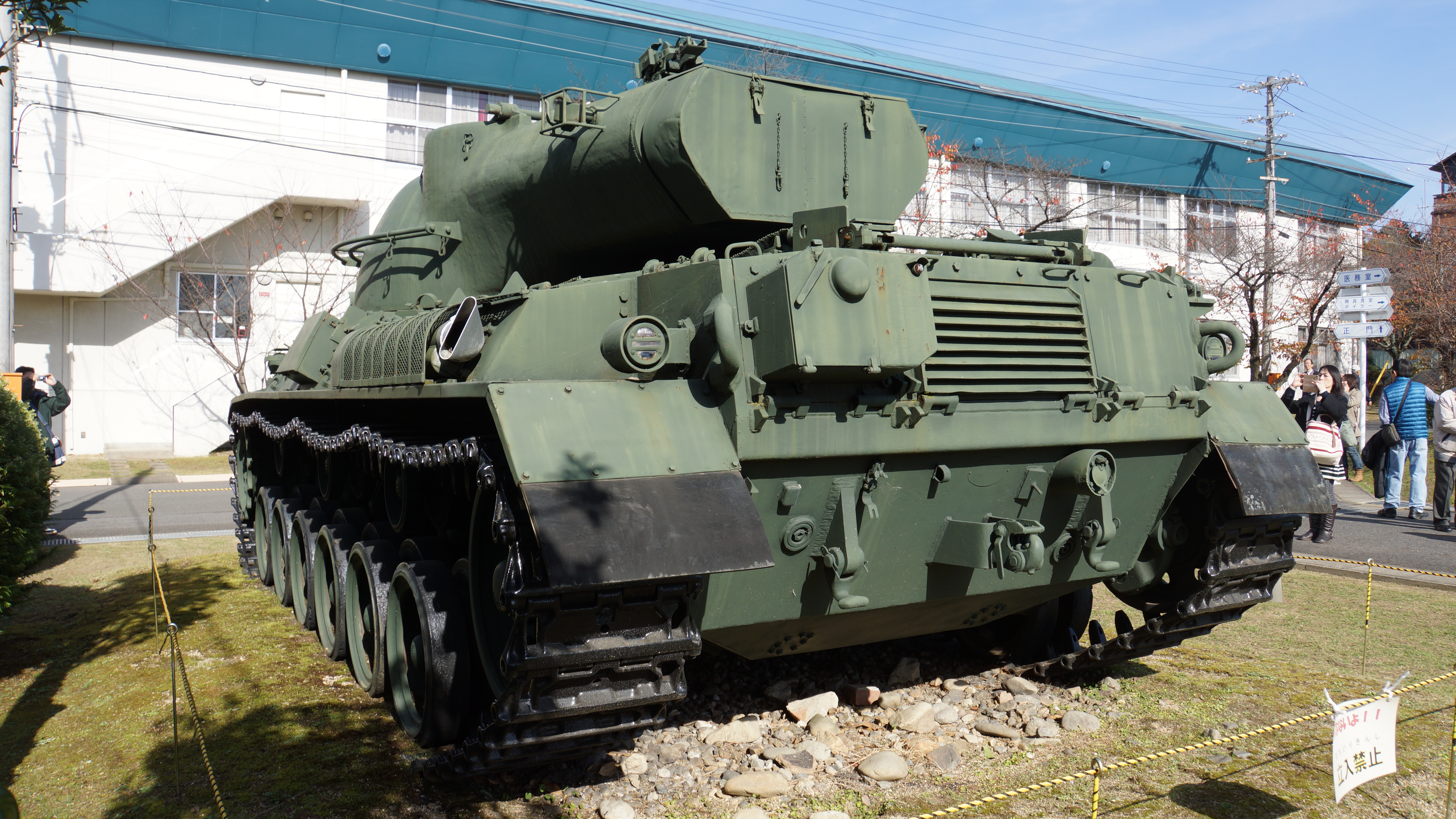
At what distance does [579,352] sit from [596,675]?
156 cm

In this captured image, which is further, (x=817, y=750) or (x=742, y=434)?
(x=817, y=750)

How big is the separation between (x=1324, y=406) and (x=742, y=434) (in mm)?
10537

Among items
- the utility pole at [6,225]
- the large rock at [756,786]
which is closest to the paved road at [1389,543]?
the large rock at [756,786]

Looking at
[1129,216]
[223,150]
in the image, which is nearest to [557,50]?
[223,150]

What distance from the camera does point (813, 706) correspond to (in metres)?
5.84

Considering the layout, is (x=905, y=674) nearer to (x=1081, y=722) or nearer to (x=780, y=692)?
(x=780, y=692)

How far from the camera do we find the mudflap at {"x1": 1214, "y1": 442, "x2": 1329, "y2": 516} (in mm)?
5418

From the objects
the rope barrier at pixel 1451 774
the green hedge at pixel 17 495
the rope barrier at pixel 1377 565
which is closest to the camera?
the rope barrier at pixel 1451 774

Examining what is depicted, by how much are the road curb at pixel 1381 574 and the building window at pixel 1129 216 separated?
1976 centimetres

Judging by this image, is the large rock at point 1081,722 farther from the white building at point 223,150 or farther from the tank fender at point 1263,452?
the white building at point 223,150

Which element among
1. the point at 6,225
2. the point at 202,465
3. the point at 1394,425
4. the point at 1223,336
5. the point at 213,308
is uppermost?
the point at 6,225

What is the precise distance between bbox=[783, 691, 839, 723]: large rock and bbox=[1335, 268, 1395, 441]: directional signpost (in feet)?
38.4

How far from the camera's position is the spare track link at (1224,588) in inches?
223

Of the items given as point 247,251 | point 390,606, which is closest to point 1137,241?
point 247,251
